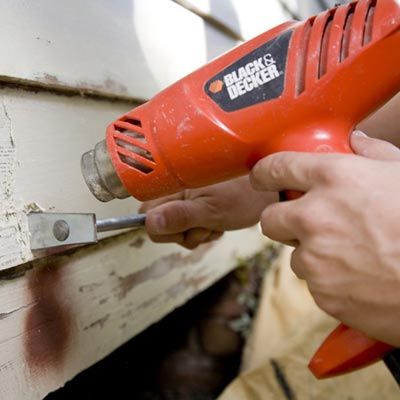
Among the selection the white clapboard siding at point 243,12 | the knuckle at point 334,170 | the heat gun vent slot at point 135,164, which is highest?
the white clapboard siding at point 243,12

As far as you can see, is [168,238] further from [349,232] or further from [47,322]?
[349,232]

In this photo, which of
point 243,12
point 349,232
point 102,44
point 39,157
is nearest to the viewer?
point 349,232

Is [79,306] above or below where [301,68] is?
below

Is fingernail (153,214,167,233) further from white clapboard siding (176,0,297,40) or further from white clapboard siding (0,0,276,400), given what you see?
white clapboard siding (176,0,297,40)

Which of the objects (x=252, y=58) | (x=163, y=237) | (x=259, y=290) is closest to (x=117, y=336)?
(x=163, y=237)

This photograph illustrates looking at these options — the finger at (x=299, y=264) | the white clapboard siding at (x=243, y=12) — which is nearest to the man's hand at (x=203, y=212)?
the finger at (x=299, y=264)

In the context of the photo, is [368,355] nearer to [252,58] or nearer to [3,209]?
[252,58]

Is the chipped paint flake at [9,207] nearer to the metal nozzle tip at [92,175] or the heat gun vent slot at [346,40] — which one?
the metal nozzle tip at [92,175]

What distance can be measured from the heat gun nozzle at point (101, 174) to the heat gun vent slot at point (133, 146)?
26 millimetres

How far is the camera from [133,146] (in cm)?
70

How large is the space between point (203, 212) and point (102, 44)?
0.36 metres

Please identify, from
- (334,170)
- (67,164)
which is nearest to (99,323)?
(67,164)

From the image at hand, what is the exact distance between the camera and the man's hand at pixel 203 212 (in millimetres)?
915

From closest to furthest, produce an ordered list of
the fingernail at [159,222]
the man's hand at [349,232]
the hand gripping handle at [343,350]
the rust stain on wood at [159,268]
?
the man's hand at [349,232] < the hand gripping handle at [343,350] < the fingernail at [159,222] < the rust stain on wood at [159,268]
